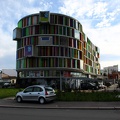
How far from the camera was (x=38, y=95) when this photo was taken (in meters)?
20.5

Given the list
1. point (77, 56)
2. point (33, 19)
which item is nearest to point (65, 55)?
point (77, 56)

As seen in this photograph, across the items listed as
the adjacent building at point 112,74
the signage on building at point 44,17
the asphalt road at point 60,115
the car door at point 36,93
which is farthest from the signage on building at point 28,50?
the adjacent building at point 112,74

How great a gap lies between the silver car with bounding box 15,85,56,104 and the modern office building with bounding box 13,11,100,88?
4125 centimetres

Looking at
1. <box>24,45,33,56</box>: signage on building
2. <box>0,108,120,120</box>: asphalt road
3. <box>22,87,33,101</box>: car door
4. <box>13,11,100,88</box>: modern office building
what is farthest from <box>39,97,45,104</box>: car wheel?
<box>24,45,33,56</box>: signage on building

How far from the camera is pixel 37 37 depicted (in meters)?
65.9

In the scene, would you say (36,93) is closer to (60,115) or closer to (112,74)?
(60,115)

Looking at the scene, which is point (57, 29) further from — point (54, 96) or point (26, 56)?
point (54, 96)

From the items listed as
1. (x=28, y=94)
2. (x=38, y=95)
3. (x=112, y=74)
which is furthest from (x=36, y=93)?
(x=112, y=74)

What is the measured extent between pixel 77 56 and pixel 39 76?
43.5 feet

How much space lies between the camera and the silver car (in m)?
20.3

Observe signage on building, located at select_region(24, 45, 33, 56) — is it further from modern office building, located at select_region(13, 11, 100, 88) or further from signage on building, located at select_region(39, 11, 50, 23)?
signage on building, located at select_region(39, 11, 50, 23)

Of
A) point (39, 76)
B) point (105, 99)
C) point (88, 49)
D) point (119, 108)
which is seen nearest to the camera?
point (119, 108)

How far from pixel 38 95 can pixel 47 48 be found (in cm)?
4521

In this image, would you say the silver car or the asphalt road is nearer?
the asphalt road
